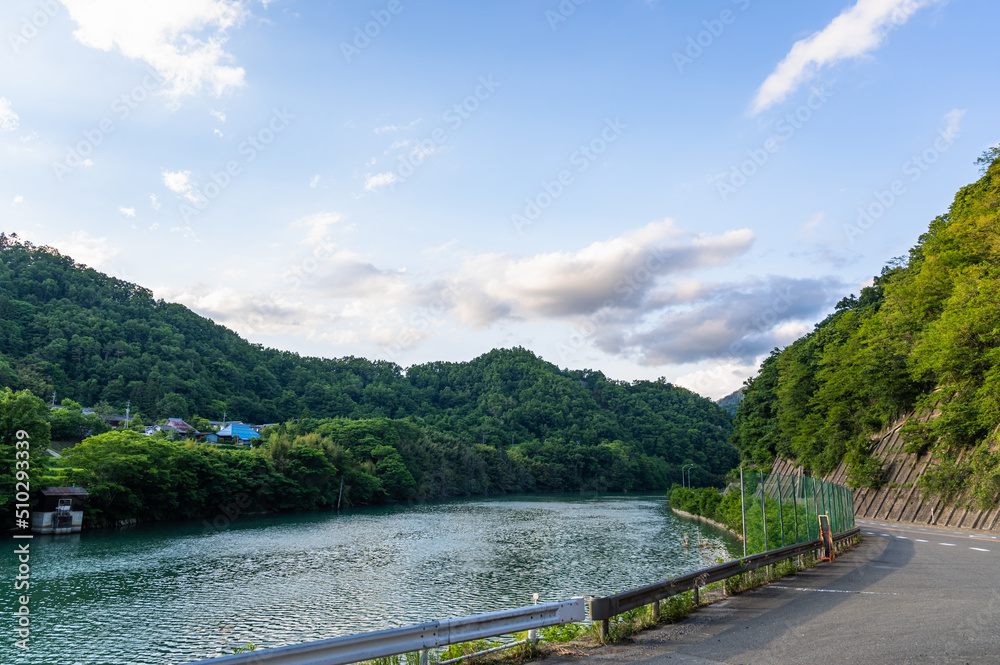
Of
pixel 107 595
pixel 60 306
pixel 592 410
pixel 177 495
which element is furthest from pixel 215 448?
pixel 592 410

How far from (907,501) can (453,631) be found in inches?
1335

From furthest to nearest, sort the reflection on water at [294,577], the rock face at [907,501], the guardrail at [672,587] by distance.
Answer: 1. the rock face at [907,501]
2. the reflection on water at [294,577]
3. the guardrail at [672,587]

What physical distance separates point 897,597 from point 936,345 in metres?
24.6

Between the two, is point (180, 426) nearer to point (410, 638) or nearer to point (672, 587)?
point (672, 587)

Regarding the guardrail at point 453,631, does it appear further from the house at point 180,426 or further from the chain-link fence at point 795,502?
the house at point 180,426

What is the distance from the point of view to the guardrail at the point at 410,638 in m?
5.21

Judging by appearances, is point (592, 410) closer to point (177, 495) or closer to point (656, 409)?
point (656, 409)

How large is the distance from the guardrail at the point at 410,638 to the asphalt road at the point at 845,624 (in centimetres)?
55

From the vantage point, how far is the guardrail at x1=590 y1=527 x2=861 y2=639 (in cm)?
763

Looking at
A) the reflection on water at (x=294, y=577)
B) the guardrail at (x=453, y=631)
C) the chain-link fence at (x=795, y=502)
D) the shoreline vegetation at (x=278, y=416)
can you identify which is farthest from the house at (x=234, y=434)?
the guardrail at (x=453, y=631)

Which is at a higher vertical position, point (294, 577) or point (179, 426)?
point (179, 426)

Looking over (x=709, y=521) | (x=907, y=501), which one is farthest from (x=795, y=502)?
(x=709, y=521)

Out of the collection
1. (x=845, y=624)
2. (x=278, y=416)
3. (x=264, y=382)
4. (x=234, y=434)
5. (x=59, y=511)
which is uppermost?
(x=264, y=382)

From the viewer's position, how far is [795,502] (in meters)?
14.5
